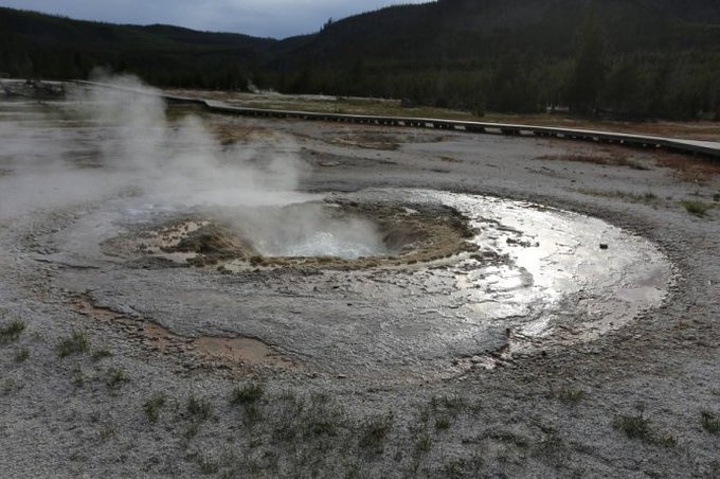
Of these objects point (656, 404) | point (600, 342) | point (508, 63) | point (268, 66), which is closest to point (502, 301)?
point (600, 342)

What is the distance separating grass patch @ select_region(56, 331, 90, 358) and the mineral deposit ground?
0.11 ft

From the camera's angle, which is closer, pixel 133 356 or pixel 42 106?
pixel 133 356

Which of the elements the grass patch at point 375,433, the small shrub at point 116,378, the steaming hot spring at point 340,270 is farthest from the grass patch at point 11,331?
the grass patch at point 375,433

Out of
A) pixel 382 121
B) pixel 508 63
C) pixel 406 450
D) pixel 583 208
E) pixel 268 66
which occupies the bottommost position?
pixel 406 450

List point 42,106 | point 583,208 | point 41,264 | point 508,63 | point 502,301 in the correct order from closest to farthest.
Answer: point 502,301
point 41,264
point 583,208
point 42,106
point 508,63

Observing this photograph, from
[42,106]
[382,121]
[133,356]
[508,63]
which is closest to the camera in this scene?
[133,356]

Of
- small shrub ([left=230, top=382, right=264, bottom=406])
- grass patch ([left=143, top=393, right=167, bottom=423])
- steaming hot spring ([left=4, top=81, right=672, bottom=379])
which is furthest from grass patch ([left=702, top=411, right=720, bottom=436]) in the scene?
grass patch ([left=143, top=393, right=167, bottom=423])

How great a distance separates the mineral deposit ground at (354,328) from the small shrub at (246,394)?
0.04 meters

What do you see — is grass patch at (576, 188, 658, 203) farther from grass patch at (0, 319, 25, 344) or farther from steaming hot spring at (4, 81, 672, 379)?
grass patch at (0, 319, 25, 344)

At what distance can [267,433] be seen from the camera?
4008 millimetres

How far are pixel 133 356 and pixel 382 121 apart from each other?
1042 inches

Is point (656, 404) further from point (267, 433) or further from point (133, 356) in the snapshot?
point (133, 356)

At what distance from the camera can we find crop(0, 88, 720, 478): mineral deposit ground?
391cm

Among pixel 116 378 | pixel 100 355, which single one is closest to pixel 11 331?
pixel 100 355
